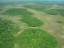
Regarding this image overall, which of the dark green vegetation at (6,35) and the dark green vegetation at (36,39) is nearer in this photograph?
the dark green vegetation at (36,39)

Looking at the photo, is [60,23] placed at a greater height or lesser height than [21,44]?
lesser

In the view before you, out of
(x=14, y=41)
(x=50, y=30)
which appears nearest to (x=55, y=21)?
(x=50, y=30)

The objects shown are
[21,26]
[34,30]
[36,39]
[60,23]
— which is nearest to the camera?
[36,39]

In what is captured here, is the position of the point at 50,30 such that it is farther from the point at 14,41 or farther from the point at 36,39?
the point at 14,41

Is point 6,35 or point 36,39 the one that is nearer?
point 36,39

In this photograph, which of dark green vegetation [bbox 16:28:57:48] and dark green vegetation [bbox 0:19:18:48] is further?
A: dark green vegetation [bbox 0:19:18:48]

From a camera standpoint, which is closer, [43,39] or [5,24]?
[43,39]

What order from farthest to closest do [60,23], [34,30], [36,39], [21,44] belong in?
1. [60,23]
2. [34,30]
3. [36,39]
4. [21,44]

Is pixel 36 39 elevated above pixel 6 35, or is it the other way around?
pixel 6 35
